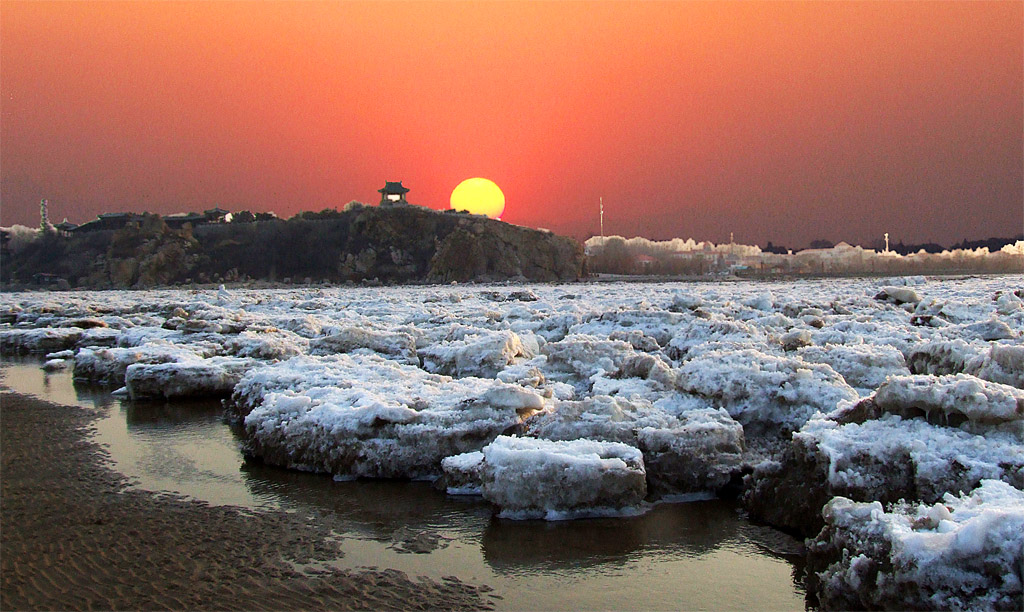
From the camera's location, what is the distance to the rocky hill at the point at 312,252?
253 feet

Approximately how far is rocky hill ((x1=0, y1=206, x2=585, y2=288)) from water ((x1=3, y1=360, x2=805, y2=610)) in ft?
228

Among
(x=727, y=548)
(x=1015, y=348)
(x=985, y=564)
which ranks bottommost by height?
(x=727, y=548)

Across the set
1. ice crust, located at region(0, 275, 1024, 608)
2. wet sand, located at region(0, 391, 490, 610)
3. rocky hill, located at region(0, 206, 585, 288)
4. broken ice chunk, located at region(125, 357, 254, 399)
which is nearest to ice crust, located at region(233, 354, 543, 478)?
ice crust, located at region(0, 275, 1024, 608)

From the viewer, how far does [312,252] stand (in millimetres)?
86500

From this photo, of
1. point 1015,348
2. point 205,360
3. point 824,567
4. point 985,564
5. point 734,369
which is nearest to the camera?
point 985,564

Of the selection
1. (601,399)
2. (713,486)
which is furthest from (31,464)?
(713,486)

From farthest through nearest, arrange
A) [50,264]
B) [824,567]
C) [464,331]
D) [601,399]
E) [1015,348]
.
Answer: [50,264], [464,331], [601,399], [1015,348], [824,567]

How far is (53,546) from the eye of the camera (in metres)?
5.23

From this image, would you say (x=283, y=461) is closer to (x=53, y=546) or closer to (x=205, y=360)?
(x=53, y=546)

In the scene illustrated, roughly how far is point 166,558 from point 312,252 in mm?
84638

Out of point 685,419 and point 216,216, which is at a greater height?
point 216,216

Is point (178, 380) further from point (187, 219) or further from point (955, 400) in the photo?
point (187, 219)

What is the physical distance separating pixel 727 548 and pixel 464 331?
8.36 m

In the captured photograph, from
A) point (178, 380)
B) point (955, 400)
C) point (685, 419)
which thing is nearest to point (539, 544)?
point (685, 419)
